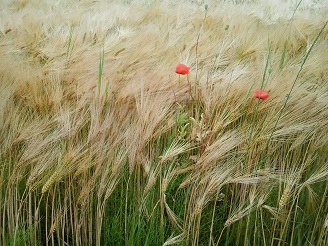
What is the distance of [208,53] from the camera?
131 cm

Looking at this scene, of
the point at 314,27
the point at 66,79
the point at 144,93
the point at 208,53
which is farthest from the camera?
A: the point at 314,27

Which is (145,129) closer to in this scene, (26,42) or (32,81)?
(32,81)

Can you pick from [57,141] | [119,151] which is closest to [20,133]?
[57,141]

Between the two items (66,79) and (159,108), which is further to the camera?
(66,79)

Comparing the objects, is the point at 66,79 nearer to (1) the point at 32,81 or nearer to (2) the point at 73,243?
(1) the point at 32,81

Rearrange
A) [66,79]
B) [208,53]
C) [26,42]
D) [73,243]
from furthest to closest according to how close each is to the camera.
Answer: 1. [26,42]
2. [208,53]
3. [66,79]
4. [73,243]

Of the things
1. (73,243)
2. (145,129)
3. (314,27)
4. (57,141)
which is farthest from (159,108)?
(314,27)

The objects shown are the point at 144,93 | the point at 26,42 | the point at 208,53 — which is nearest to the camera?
the point at 144,93

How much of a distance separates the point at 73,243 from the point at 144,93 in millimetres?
390

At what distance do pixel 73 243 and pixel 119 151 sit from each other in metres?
0.21

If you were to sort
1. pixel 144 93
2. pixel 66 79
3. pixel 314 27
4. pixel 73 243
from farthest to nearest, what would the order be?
pixel 314 27 < pixel 66 79 < pixel 144 93 < pixel 73 243

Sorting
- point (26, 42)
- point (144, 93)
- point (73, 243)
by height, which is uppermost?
point (144, 93)

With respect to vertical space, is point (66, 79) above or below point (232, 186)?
above

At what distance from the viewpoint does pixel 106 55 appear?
136 cm
